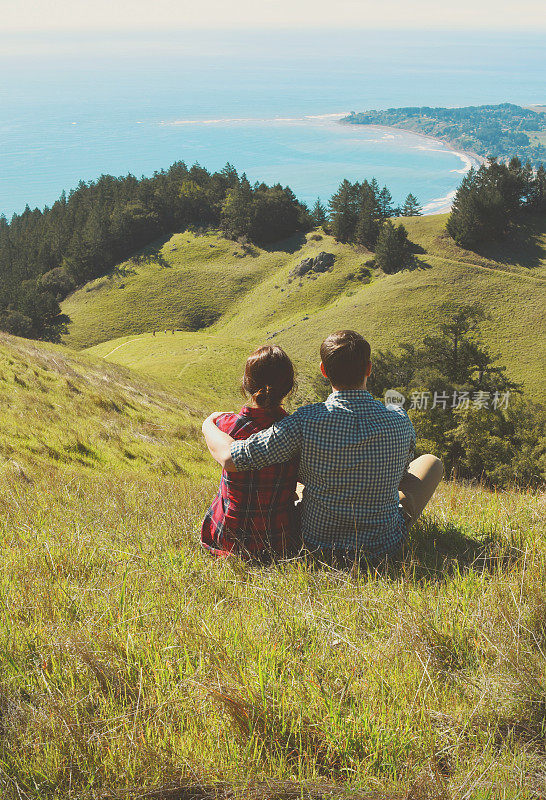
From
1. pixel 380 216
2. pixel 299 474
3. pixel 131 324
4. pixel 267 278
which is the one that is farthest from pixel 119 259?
pixel 299 474

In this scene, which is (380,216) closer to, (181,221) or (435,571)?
(181,221)

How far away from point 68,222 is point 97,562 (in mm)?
136173

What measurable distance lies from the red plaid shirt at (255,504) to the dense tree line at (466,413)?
1090 inches

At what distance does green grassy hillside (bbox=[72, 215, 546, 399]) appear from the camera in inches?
2293

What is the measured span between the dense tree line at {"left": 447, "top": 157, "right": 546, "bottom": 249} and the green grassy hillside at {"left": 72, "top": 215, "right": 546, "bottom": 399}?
3.32 meters

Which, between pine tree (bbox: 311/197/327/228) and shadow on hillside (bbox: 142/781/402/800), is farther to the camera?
pine tree (bbox: 311/197/327/228)

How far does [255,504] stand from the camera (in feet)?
12.2

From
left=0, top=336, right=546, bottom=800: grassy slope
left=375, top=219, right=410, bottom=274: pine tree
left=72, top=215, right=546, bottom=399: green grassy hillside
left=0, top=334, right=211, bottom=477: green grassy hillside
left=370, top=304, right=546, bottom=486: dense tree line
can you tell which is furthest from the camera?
left=375, top=219, right=410, bottom=274: pine tree

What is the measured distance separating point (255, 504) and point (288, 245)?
104665mm

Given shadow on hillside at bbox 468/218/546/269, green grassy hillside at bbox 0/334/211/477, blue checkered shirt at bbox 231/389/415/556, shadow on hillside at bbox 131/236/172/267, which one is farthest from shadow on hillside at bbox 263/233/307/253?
blue checkered shirt at bbox 231/389/415/556

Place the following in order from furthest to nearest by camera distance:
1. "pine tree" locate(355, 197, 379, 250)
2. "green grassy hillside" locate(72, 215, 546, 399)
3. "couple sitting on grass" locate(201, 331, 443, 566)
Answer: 1. "pine tree" locate(355, 197, 379, 250)
2. "green grassy hillside" locate(72, 215, 546, 399)
3. "couple sitting on grass" locate(201, 331, 443, 566)

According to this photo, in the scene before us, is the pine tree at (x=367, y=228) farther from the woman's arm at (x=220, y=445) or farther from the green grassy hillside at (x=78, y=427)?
the woman's arm at (x=220, y=445)

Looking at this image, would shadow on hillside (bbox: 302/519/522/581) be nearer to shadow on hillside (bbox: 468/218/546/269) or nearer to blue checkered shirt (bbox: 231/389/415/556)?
blue checkered shirt (bbox: 231/389/415/556)

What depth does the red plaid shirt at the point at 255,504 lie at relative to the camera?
368 centimetres
